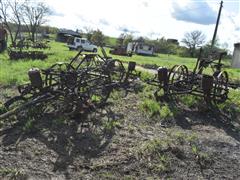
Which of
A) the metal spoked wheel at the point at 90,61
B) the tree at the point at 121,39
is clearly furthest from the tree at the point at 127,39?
the metal spoked wheel at the point at 90,61

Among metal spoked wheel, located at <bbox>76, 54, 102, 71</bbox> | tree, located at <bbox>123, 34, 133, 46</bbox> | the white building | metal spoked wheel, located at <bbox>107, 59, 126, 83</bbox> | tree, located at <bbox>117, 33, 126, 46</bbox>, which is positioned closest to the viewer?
metal spoked wheel, located at <bbox>76, 54, 102, 71</bbox>

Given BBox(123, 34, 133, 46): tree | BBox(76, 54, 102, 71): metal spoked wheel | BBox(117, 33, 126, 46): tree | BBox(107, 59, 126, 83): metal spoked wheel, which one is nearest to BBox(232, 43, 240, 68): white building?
BBox(107, 59, 126, 83): metal spoked wheel

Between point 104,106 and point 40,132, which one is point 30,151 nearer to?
point 40,132

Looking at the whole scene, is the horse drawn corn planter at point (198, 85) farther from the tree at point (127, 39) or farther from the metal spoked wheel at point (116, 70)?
A: the tree at point (127, 39)

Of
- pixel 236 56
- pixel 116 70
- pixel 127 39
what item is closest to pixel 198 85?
pixel 116 70

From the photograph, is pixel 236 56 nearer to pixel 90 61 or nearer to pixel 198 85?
pixel 198 85

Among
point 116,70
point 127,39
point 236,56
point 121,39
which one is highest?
point 116,70

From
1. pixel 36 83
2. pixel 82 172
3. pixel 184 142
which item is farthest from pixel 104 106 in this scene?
pixel 82 172

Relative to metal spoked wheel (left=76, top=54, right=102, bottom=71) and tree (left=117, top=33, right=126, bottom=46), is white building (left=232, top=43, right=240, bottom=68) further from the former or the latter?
tree (left=117, top=33, right=126, bottom=46)

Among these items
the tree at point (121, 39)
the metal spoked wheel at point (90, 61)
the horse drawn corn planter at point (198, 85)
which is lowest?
the tree at point (121, 39)

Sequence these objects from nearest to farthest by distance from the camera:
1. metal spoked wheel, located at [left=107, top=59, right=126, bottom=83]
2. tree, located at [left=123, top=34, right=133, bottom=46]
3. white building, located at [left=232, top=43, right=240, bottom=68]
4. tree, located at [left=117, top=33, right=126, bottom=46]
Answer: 1. metal spoked wheel, located at [left=107, top=59, right=126, bottom=83]
2. white building, located at [left=232, top=43, right=240, bottom=68]
3. tree, located at [left=123, top=34, right=133, bottom=46]
4. tree, located at [left=117, top=33, right=126, bottom=46]

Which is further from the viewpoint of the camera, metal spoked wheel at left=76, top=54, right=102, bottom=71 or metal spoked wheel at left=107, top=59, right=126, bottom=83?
metal spoked wheel at left=107, top=59, right=126, bottom=83

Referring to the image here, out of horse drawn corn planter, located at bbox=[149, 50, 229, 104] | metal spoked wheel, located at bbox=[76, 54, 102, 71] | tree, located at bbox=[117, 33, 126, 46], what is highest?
metal spoked wheel, located at bbox=[76, 54, 102, 71]

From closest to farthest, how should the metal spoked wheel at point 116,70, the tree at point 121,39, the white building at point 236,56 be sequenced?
the metal spoked wheel at point 116,70, the white building at point 236,56, the tree at point 121,39
